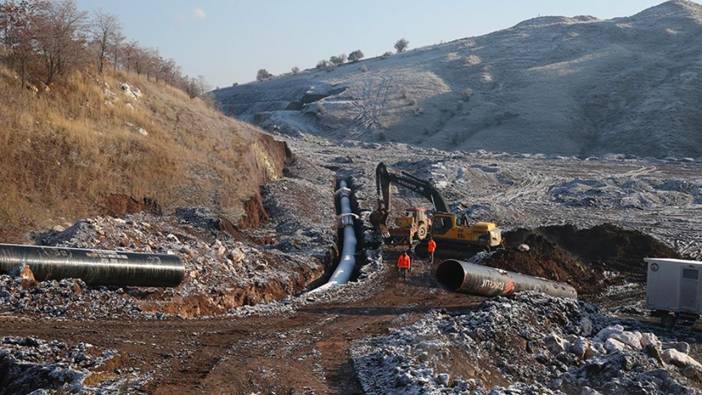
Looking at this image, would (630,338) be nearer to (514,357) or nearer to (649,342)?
(649,342)

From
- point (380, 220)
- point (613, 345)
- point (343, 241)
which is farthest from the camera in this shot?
point (343, 241)

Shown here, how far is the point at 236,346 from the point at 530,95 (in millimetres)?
97656

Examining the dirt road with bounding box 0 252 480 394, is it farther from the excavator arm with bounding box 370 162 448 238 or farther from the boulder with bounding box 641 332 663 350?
the excavator arm with bounding box 370 162 448 238

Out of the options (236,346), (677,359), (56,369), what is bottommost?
(677,359)

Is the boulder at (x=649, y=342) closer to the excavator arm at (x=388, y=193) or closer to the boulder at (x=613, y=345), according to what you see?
the boulder at (x=613, y=345)

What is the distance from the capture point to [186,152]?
117ft

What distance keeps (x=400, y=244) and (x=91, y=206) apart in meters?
12.2

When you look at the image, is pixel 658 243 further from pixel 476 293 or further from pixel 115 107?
pixel 115 107

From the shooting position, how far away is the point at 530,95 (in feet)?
354

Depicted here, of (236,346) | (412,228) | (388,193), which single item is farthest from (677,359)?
(388,193)

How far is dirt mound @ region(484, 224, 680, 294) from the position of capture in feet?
96.7

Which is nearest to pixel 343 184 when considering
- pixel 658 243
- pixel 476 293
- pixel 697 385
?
pixel 658 243

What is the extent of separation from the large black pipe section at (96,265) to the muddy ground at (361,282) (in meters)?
0.88

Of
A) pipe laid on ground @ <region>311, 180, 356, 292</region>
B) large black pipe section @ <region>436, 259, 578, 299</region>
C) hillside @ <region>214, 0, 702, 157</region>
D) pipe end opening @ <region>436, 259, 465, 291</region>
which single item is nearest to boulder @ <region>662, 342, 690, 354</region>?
large black pipe section @ <region>436, 259, 578, 299</region>
